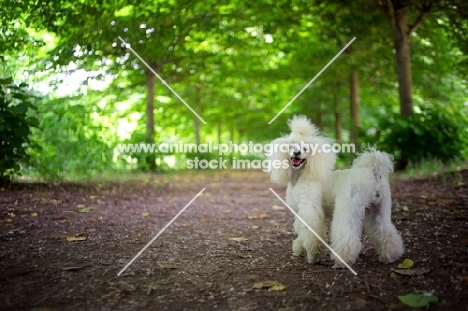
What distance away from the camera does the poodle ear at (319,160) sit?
13.7 feet

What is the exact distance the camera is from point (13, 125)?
608cm

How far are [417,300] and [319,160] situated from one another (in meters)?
1.73

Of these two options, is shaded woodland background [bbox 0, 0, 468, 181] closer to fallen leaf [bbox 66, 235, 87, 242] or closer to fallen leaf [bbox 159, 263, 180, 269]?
fallen leaf [bbox 66, 235, 87, 242]

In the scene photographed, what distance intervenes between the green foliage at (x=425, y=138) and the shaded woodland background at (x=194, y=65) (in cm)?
3

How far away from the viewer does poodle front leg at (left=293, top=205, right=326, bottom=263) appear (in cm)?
398

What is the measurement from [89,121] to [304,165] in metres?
5.72

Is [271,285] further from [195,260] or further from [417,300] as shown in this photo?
[417,300]

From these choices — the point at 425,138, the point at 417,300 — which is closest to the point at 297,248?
the point at 417,300

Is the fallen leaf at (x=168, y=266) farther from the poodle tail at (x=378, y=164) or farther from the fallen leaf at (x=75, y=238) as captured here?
the poodle tail at (x=378, y=164)

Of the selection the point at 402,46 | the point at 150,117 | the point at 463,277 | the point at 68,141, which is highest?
the point at 402,46

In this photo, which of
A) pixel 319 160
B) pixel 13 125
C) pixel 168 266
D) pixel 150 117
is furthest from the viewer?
pixel 150 117

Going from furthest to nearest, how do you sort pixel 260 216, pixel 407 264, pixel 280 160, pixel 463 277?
pixel 260 216
pixel 280 160
pixel 407 264
pixel 463 277

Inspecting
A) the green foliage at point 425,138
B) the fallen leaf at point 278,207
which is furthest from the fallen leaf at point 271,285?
the green foliage at point 425,138

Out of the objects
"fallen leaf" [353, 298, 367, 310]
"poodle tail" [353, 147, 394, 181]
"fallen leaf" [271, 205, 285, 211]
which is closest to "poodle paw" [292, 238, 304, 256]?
"poodle tail" [353, 147, 394, 181]
